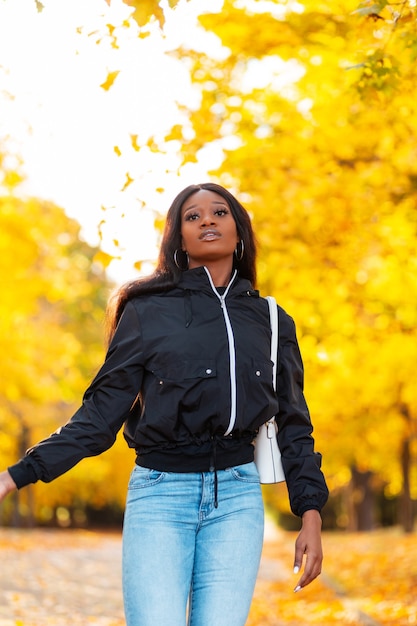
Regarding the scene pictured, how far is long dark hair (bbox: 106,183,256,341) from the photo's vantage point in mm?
3596

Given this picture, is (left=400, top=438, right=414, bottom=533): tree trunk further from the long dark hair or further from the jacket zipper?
the jacket zipper

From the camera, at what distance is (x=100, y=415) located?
334 centimetres

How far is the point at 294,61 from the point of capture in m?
9.12

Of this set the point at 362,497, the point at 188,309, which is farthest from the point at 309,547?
the point at 362,497

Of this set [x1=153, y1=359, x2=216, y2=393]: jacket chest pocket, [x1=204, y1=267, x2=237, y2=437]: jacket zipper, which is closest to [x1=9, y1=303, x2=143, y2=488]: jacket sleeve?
[x1=153, y1=359, x2=216, y2=393]: jacket chest pocket

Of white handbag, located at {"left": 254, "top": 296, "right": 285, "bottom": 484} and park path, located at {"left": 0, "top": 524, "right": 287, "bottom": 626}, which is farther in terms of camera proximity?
park path, located at {"left": 0, "top": 524, "right": 287, "bottom": 626}

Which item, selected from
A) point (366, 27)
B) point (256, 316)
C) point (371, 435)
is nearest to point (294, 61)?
point (366, 27)

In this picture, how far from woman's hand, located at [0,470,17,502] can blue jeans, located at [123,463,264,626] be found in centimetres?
42

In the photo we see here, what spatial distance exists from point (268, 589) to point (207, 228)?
1096 centimetres

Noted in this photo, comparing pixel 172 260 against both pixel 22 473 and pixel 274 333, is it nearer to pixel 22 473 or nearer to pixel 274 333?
pixel 274 333

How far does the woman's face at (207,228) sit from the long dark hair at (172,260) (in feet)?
0.11

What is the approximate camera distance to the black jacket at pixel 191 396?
3.25 m

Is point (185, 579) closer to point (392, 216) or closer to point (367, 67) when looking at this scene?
point (367, 67)

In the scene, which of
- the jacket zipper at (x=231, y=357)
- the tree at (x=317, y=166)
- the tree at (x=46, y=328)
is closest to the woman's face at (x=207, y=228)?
the jacket zipper at (x=231, y=357)
